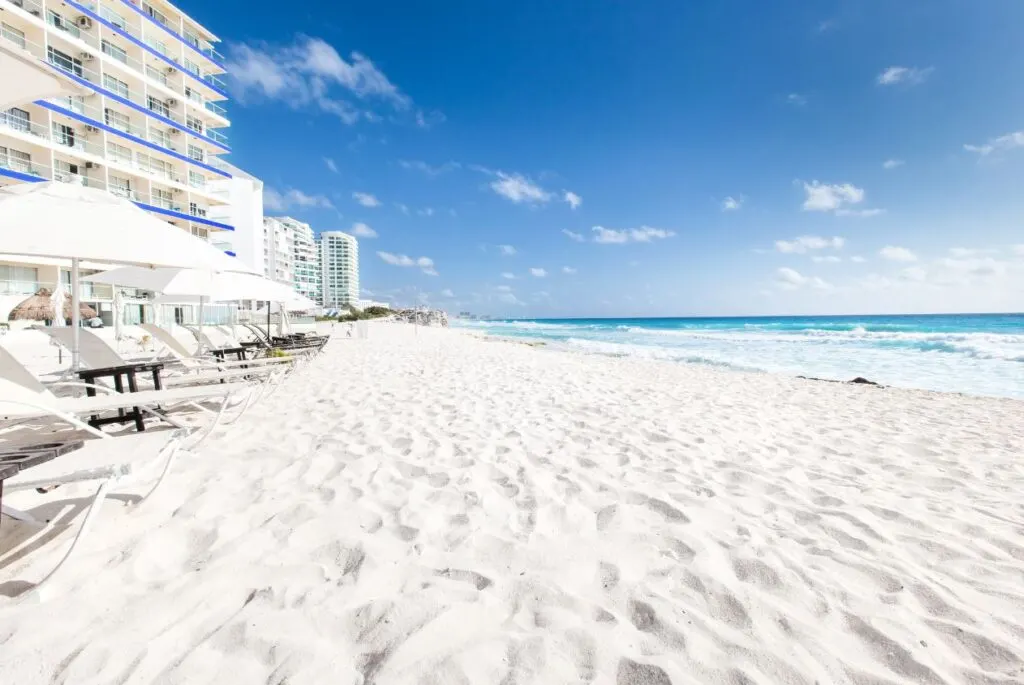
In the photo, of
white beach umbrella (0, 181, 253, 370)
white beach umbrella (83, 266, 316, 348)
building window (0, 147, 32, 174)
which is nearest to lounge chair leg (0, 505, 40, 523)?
white beach umbrella (0, 181, 253, 370)

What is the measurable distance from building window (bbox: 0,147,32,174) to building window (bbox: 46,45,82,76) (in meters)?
5.25

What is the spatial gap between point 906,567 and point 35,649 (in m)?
3.55

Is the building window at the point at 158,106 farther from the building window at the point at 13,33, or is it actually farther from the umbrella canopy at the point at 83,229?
the umbrella canopy at the point at 83,229

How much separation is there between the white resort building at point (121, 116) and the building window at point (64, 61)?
6 cm

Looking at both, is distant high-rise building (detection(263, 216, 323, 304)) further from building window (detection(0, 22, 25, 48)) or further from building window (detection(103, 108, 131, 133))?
building window (detection(0, 22, 25, 48))

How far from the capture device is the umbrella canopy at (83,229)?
322cm

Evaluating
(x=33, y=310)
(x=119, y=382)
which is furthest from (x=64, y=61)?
(x=119, y=382)

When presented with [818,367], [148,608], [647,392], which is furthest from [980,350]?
[148,608]

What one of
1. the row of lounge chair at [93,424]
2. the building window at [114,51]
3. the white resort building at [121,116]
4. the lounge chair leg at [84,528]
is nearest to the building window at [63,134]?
the white resort building at [121,116]

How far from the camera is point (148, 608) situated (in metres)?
1.83

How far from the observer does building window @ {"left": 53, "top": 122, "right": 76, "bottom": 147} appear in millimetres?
24206

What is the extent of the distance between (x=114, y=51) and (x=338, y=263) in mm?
94439

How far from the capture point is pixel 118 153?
2727cm

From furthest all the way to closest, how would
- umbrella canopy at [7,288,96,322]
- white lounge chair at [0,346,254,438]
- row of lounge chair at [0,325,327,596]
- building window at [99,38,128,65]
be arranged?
building window at [99,38,128,65]
umbrella canopy at [7,288,96,322]
white lounge chair at [0,346,254,438]
row of lounge chair at [0,325,327,596]
